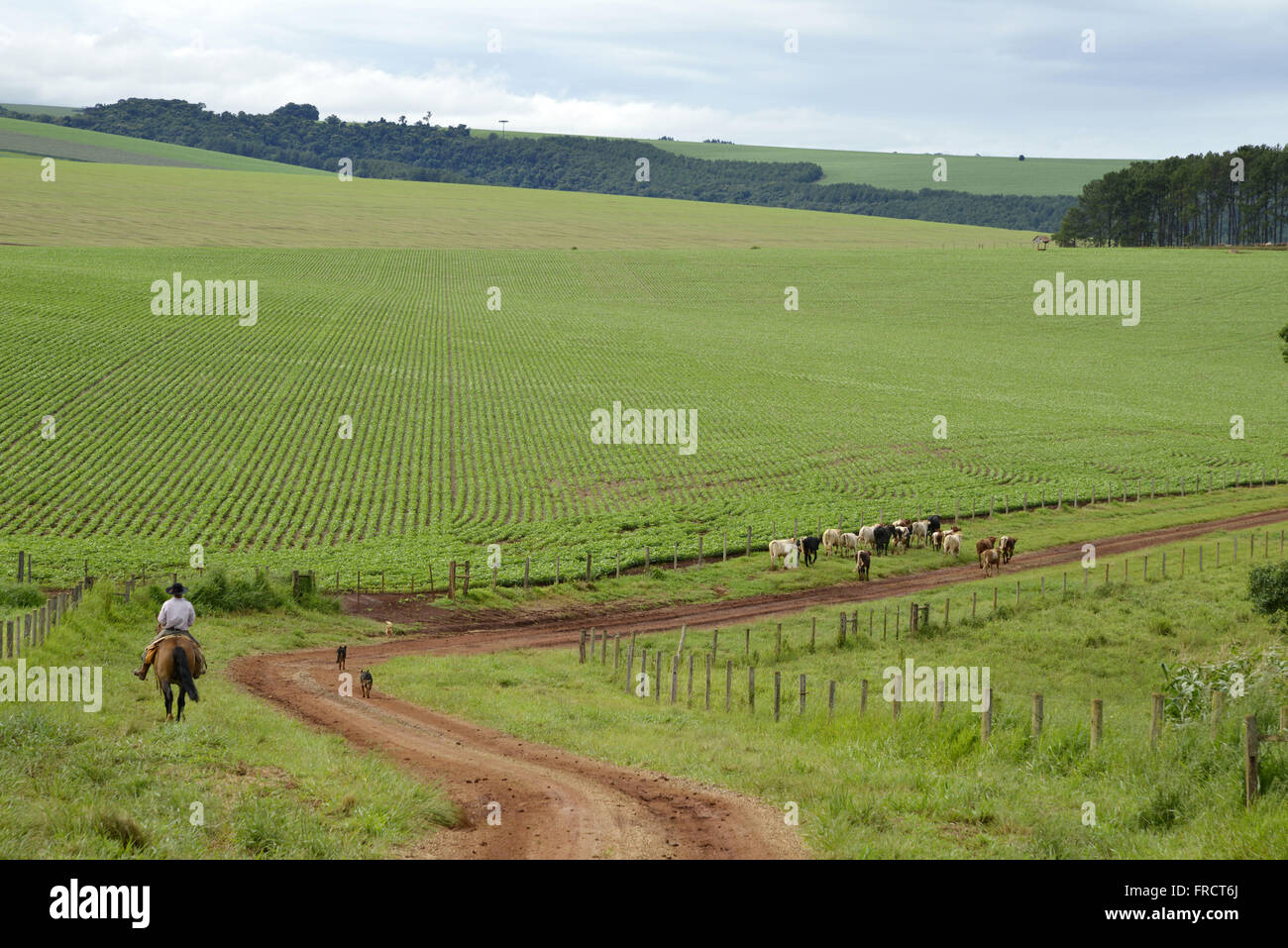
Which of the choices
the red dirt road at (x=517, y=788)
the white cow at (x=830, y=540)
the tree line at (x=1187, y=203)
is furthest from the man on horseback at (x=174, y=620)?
the tree line at (x=1187, y=203)

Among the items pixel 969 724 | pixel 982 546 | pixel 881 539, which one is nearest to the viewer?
pixel 969 724

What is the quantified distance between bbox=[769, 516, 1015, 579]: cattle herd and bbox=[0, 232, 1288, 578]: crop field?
139 inches

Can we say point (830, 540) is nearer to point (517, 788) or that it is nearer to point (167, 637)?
point (167, 637)

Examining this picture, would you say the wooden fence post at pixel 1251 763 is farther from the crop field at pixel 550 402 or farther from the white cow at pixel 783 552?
the crop field at pixel 550 402

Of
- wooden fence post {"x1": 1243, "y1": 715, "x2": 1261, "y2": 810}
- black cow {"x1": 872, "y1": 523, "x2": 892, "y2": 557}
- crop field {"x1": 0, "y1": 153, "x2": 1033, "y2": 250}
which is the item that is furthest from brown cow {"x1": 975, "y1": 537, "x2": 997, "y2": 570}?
crop field {"x1": 0, "y1": 153, "x2": 1033, "y2": 250}

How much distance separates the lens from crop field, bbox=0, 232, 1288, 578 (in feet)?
151

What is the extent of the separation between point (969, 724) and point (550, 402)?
55.3m

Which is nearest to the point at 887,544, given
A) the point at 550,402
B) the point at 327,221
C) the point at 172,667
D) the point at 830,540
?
the point at 830,540

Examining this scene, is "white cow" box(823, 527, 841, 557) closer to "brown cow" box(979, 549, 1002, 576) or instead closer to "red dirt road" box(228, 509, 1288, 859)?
"brown cow" box(979, 549, 1002, 576)

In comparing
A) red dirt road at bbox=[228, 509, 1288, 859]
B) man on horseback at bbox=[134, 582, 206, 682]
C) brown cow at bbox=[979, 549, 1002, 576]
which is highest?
man on horseback at bbox=[134, 582, 206, 682]

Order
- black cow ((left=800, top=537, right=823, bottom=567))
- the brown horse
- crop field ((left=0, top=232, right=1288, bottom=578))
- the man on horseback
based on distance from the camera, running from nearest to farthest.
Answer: the brown horse, the man on horseback, black cow ((left=800, top=537, right=823, bottom=567)), crop field ((left=0, top=232, right=1288, bottom=578))

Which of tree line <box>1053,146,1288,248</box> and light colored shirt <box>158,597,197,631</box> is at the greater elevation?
tree line <box>1053,146,1288,248</box>

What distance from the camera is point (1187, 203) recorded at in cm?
15400
